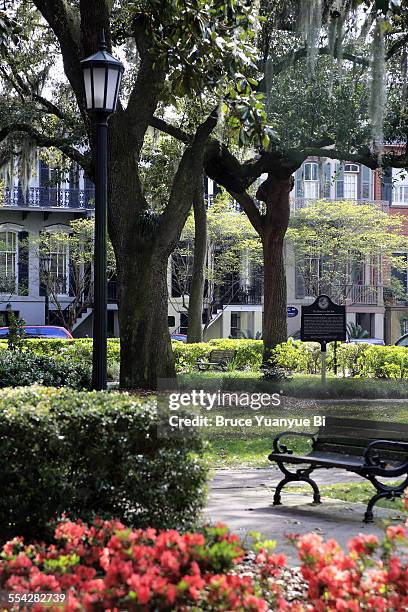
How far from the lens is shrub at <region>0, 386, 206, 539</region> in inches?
223

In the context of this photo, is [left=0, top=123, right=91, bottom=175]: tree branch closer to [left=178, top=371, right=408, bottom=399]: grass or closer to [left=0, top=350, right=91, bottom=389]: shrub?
[left=178, top=371, right=408, bottom=399]: grass

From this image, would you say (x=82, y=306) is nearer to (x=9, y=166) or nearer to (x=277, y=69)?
(x=9, y=166)

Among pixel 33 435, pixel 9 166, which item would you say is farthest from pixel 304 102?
pixel 33 435

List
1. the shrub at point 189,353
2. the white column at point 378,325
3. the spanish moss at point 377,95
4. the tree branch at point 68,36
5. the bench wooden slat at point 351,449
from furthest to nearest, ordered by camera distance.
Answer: the white column at point 378,325, the shrub at point 189,353, the spanish moss at point 377,95, the tree branch at point 68,36, the bench wooden slat at point 351,449

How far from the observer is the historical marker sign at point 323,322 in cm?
1848

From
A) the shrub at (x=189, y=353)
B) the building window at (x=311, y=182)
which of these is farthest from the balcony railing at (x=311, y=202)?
the shrub at (x=189, y=353)

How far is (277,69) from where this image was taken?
1891 centimetres

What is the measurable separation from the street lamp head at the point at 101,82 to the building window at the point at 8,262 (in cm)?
3134

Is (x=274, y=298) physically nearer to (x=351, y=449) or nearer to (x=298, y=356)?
(x=298, y=356)

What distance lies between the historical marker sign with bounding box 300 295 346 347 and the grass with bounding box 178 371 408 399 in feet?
3.02

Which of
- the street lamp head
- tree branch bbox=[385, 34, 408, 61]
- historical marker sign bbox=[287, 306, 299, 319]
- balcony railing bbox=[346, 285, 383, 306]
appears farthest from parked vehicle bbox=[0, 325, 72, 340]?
the street lamp head

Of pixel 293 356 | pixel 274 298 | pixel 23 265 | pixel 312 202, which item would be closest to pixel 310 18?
pixel 274 298

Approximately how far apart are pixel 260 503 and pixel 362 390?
10.9 meters

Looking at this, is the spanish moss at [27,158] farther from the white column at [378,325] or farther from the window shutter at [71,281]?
the white column at [378,325]
